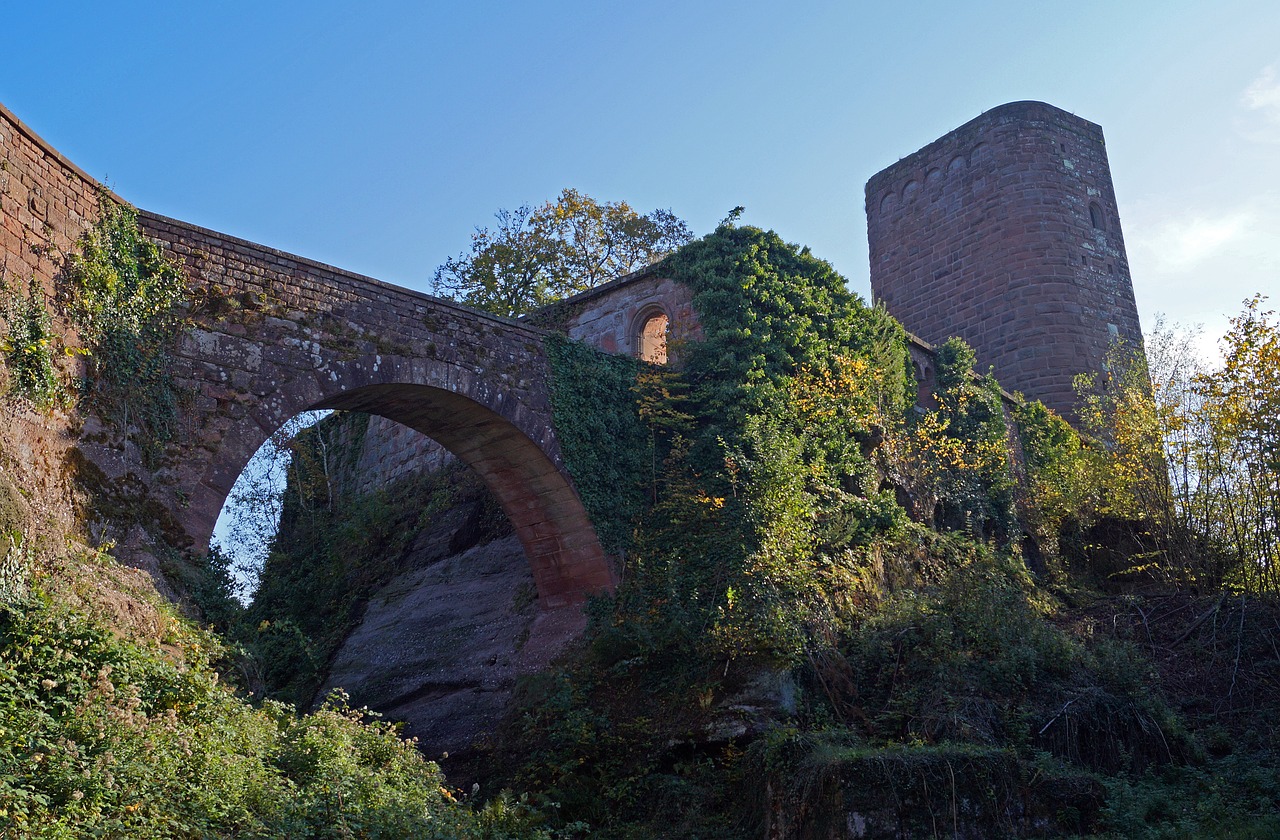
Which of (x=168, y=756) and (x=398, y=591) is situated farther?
(x=398, y=591)

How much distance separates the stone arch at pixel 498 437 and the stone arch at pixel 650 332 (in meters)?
3.13

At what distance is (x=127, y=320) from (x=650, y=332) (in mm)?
7508

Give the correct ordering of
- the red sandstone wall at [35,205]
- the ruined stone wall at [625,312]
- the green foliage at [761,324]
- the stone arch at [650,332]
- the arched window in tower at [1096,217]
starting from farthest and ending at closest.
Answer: the arched window in tower at [1096,217], the stone arch at [650,332], the ruined stone wall at [625,312], the green foliage at [761,324], the red sandstone wall at [35,205]

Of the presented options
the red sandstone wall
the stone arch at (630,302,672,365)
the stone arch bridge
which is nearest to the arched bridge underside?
the stone arch bridge

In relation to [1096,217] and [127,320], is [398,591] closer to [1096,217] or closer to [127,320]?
[127,320]

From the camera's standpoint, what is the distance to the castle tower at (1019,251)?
22.0 metres

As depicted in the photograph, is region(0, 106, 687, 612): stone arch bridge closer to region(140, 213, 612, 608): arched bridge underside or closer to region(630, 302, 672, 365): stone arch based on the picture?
region(140, 213, 612, 608): arched bridge underside

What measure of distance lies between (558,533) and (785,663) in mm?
3232

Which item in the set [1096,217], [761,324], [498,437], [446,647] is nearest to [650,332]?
[761,324]

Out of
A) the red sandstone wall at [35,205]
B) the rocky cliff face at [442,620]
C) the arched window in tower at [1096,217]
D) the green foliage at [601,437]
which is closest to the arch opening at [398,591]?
the rocky cliff face at [442,620]

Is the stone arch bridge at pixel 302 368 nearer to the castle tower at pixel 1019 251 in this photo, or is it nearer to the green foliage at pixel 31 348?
the green foliage at pixel 31 348

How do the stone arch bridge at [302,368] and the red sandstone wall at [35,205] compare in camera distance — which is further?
the stone arch bridge at [302,368]

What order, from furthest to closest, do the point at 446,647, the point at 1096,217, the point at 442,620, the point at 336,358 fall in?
the point at 1096,217 → the point at 442,620 → the point at 446,647 → the point at 336,358

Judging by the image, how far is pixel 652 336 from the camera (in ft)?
52.1
